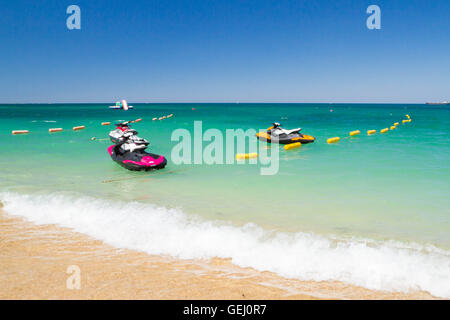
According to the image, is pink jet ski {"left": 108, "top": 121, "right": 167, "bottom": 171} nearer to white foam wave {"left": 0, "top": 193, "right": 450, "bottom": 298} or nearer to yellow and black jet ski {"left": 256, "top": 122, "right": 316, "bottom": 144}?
white foam wave {"left": 0, "top": 193, "right": 450, "bottom": 298}

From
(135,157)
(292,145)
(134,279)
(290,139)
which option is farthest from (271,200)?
(290,139)

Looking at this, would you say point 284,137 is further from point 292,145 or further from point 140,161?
point 140,161

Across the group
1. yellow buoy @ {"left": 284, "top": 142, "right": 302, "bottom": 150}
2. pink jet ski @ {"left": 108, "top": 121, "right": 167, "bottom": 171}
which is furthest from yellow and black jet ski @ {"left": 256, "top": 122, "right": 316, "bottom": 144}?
pink jet ski @ {"left": 108, "top": 121, "right": 167, "bottom": 171}

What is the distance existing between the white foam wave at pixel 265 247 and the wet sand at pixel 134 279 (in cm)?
27

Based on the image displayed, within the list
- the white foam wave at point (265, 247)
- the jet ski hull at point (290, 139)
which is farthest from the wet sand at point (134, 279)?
the jet ski hull at point (290, 139)

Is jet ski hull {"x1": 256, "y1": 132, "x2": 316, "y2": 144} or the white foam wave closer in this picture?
the white foam wave

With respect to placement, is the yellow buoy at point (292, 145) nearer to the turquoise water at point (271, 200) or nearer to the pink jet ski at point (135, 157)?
the turquoise water at point (271, 200)

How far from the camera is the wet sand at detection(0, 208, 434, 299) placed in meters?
4.21

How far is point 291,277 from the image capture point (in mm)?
4801

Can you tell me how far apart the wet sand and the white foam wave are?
10.7 inches

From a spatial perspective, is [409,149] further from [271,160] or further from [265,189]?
[265,189]

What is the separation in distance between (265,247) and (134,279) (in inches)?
102

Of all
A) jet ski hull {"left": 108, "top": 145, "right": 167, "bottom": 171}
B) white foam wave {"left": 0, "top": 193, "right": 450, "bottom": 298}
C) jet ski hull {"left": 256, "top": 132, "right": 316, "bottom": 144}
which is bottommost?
white foam wave {"left": 0, "top": 193, "right": 450, "bottom": 298}

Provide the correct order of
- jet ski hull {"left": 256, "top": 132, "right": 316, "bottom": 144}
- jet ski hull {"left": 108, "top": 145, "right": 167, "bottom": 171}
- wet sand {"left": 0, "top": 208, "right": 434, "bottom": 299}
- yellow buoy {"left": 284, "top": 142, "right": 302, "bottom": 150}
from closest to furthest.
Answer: wet sand {"left": 0, "top": 208, "right": 434, "bottom": 299}, jet ski hull {"left": 108, "top": 145, "right": 167, "bottom": 171}, yellow buoy {"left": 284, "top": 142, "right": 302, "bottom": 150}, jet ski hull {"left": 256, "top": 132, "right": 316, "bottom": 144}
